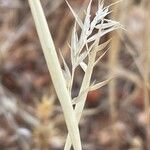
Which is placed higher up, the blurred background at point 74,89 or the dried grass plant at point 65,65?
the dried grass plant at point 65,65

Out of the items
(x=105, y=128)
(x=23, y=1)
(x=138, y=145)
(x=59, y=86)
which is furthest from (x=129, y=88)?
(x=59, y=86)

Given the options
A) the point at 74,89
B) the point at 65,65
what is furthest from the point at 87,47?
the point at 74,89

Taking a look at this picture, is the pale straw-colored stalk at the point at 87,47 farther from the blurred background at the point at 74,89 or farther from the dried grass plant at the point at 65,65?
the blurred background at the point at 74,89

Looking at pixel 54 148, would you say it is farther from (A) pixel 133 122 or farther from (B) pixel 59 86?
(B) pixel 59 86

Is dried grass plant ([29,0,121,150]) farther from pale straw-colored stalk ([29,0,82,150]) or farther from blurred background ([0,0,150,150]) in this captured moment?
blurred background ([0,0,150,150])

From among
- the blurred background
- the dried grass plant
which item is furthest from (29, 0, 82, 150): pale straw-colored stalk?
the blurred background

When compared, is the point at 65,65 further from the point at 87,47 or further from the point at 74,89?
the point at 74,89

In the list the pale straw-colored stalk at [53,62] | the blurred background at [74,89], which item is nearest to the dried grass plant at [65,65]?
the pale straw-colored stalk at [53,62]
